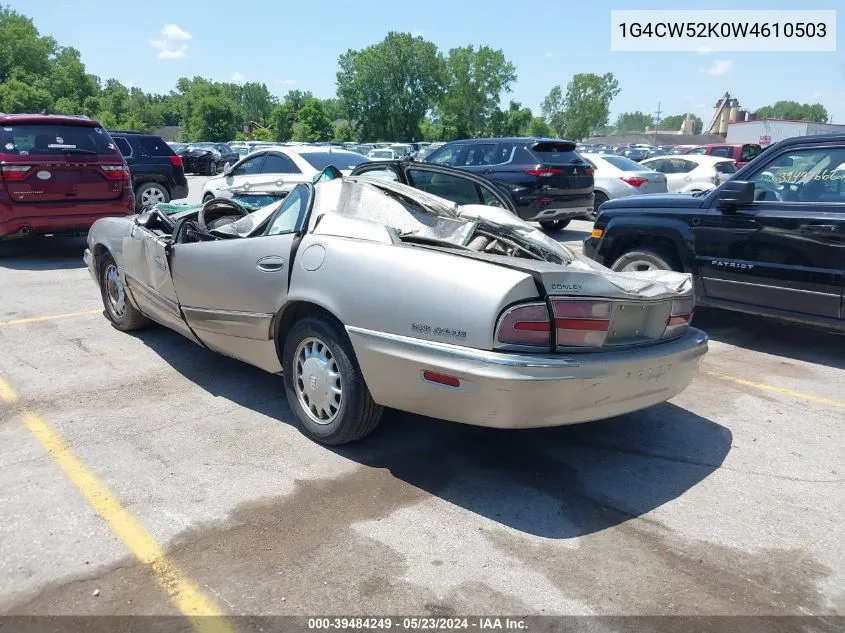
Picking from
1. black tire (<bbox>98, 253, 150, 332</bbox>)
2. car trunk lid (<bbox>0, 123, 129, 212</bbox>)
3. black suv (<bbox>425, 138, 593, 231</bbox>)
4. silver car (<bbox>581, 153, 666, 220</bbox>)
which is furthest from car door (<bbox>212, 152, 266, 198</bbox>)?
silver car (<bbox>581, 153, 666, 220</bbox>)

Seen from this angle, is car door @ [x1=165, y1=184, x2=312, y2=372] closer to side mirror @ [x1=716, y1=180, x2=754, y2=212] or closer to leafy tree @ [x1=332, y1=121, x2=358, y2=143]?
side mirror @ [x1=716, y1=180, x2=754, y2=212]

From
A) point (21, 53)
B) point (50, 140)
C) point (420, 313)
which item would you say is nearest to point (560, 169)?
point (50, 140)

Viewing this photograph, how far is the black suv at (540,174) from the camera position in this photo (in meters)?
11.2

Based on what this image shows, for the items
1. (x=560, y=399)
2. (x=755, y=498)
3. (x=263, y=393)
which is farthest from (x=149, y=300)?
(x=755, y=498)

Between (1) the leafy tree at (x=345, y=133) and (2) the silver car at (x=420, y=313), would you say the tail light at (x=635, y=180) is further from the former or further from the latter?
(1) the leafy tree at (x=345, y=133)

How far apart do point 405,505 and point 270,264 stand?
1606 mm

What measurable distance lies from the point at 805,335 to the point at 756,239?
51.4 inches

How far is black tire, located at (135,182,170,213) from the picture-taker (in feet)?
42.8

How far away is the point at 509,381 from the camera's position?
3.01 metres

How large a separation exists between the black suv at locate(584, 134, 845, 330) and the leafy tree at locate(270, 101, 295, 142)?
244 feet

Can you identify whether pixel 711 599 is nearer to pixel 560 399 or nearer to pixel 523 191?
pixel 560 399

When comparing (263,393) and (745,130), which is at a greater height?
(745,130)

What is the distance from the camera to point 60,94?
252ft

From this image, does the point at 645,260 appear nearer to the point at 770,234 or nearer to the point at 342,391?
the point at 770,234
